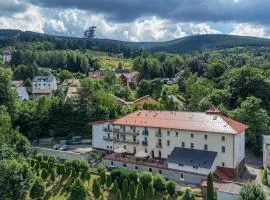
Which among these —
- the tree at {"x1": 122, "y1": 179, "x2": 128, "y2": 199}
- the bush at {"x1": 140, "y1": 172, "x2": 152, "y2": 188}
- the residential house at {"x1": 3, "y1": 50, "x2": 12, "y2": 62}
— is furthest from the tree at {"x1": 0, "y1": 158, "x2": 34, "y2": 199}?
the residential house at {"x1": 3, "y1": 50, "x2": 12, "y2": 62}

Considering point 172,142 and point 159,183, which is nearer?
point 159,183

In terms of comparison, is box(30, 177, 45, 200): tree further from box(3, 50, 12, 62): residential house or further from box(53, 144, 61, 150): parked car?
box(3, 50, 12, 62): residential house

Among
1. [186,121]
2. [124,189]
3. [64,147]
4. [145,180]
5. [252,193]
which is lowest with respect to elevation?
[124,189]

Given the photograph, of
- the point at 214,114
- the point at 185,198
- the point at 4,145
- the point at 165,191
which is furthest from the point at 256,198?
the point at 4,145

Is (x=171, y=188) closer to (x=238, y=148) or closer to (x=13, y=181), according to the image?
(x=238, y=148)

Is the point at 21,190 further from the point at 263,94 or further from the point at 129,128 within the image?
the point at 263,94

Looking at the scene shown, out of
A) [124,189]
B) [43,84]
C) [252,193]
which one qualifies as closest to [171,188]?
[124,189]

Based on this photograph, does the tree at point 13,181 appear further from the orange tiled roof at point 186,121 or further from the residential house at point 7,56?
the residential house at point 7,56
